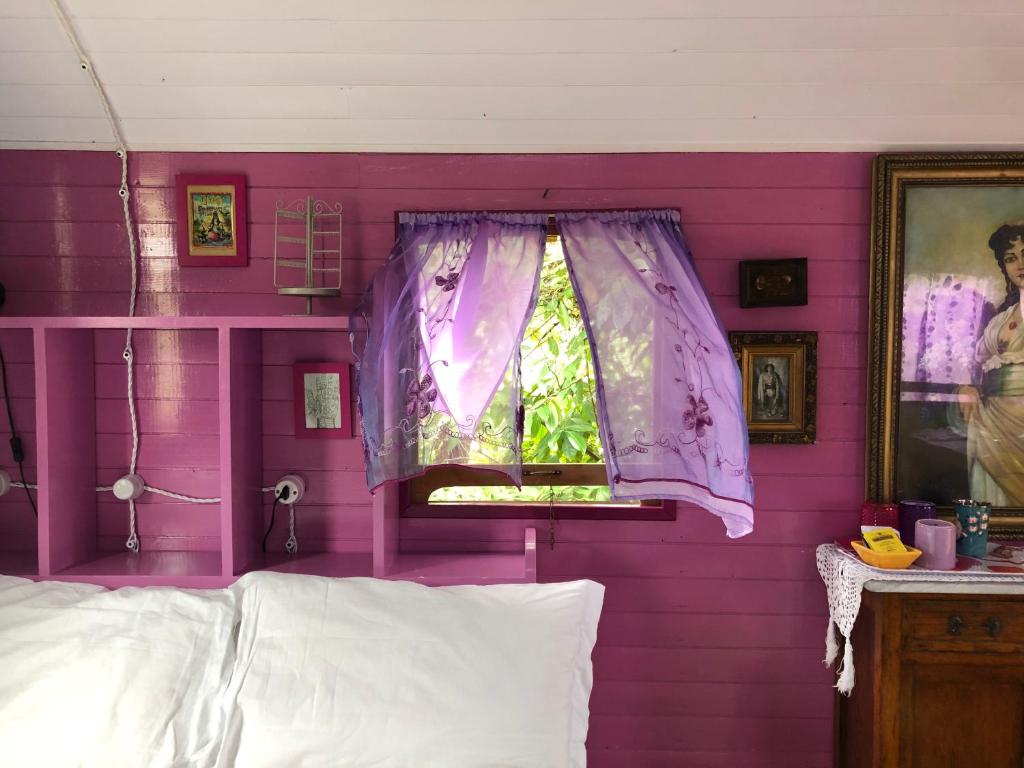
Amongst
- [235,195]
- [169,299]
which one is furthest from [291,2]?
[169,299]

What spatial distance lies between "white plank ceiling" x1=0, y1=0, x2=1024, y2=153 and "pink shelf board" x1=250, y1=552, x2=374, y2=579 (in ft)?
4.08

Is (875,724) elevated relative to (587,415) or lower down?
lower down

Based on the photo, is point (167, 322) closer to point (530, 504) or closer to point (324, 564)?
point (324, 564)

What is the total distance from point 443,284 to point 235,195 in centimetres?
71

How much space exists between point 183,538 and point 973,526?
2339 millimetres

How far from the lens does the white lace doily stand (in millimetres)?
1785

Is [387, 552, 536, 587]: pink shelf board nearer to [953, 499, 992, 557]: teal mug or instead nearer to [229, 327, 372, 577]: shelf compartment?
[229, 327, 372, 577]: shelf compartment

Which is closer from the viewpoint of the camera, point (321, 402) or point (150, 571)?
point (150, 571)

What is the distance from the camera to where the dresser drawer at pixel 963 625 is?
5.93ft

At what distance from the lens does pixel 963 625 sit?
5.94ft

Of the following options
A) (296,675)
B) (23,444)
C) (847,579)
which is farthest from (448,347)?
(23,444)

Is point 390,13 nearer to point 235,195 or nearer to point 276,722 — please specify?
point 235,195

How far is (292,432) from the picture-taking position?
2.15 metres

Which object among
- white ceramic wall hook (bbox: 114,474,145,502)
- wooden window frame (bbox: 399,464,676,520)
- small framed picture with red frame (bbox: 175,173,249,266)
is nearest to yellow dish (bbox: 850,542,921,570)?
wooden window frame (bbox: 399,464,676,520)
